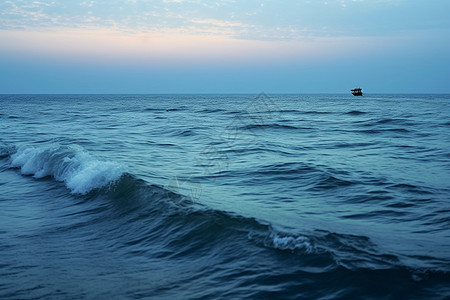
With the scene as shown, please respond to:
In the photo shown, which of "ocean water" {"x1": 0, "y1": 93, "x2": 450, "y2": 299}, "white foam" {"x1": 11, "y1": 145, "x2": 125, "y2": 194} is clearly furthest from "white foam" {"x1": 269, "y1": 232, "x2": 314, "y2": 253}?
"white foam" {"x1": 11, "y1": 145, "x2": 125, "y2": 194}

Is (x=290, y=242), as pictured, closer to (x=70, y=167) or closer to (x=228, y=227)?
(x=228, y=227)

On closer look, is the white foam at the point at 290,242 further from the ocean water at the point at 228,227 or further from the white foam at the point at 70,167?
the white foam at the point at 70,167

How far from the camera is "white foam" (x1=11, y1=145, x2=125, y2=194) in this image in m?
10.5

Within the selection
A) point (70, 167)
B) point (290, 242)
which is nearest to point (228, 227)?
point (290, 242)

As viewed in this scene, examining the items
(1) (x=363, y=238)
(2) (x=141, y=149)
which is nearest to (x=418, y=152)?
(1) (x=363, y=238)

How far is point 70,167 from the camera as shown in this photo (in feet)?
39.9

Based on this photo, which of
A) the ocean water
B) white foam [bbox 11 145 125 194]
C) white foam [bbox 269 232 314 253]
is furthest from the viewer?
white foam [bbox 11 145 125 194]

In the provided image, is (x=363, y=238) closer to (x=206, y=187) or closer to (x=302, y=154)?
(x=206, y=187)

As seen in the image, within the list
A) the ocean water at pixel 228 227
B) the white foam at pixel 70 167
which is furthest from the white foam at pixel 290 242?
the white foam at pixel 70 167

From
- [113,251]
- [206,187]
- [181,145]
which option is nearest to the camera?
[113,251]

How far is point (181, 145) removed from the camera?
60.7 ft

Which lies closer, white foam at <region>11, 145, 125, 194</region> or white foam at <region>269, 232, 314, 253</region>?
white foam at <region>269, 232, 314, 253</region>

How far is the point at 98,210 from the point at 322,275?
218 inches

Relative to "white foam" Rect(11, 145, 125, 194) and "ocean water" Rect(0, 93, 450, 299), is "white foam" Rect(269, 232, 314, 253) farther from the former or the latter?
"white foam" Rect(11, 145, 125, 194)
